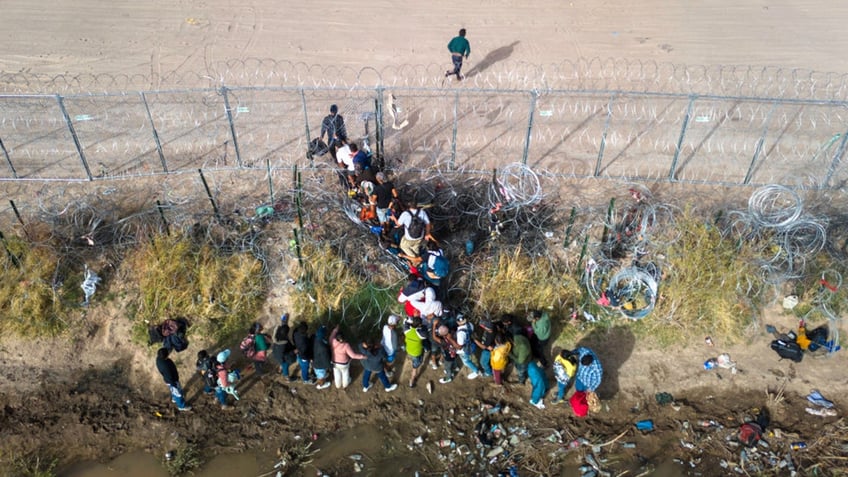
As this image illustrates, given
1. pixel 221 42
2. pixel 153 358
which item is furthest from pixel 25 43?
pixel 153 358

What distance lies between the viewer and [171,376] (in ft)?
28.5

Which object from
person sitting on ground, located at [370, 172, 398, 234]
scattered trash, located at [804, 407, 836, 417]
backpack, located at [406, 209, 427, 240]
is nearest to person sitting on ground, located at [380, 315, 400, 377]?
backpack, located at [406, 209, 427, 240]

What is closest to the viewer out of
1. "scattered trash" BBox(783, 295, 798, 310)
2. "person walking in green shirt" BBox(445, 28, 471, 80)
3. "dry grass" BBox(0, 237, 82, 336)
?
"dry grass" BBox(0, 237, 82, 336)

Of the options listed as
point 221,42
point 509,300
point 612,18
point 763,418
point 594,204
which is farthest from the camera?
point 612,18

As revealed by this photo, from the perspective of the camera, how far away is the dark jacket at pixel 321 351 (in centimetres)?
891

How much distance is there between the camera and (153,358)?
390 inches

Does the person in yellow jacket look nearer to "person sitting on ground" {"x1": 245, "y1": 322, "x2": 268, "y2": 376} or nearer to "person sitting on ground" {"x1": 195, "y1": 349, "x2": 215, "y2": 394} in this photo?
"person sitting on ground" {"x1": 245, "y1": 322, "x2": 268, "y2": 376}

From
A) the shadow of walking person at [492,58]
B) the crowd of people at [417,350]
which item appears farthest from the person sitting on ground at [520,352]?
the shadow of walking person at [492,58]

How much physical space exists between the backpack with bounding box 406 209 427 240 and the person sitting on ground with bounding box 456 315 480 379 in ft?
4.82

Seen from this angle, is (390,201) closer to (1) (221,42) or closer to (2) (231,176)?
(2) (231,176)

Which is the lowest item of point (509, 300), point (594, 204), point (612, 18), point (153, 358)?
point (153, 358)

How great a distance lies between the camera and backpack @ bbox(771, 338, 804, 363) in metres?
9.95

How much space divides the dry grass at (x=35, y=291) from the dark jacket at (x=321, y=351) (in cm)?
453

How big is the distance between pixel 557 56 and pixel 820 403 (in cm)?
1082
